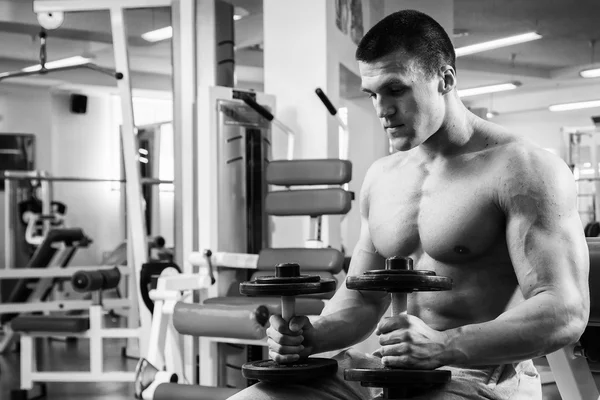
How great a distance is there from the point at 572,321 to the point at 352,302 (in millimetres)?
439

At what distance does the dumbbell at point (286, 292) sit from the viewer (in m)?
1.20

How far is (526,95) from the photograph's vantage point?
508 inches

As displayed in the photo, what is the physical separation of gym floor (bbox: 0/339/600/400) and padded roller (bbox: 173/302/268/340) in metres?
1.15

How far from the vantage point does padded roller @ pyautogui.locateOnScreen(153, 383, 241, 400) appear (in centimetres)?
290

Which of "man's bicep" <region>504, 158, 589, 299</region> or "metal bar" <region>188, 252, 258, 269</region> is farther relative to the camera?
"metal bar" <region>188, 252, 258, 269</region>

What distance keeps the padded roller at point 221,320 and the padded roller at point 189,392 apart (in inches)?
8.5

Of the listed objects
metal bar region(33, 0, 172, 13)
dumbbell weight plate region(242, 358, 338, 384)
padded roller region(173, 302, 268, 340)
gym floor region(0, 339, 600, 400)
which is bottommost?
gym floor region(0, 339, 600, 400)

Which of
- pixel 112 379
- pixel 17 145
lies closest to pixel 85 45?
pixel 17 145

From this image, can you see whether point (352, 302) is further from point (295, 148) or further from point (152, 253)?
point (152, 253)

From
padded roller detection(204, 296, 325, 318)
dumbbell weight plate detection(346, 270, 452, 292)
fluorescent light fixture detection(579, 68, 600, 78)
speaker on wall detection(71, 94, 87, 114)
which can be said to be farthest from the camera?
speaker on wall detection(71, 94, 87, 114)

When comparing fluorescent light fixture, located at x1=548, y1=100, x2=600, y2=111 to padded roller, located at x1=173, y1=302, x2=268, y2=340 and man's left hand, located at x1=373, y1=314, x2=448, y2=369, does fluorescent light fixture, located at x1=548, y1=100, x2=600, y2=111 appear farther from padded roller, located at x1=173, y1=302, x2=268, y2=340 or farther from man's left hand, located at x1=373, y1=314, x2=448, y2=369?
man's left hand, located at x1=373, y1=314, x2=448, y2=369

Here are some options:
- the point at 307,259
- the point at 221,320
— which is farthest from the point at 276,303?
the point at 307,259

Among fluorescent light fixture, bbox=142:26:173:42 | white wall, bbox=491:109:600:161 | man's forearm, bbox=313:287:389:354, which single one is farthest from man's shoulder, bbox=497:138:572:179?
white wall, bbox=491:109:600:161

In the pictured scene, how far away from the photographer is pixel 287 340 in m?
1.27
